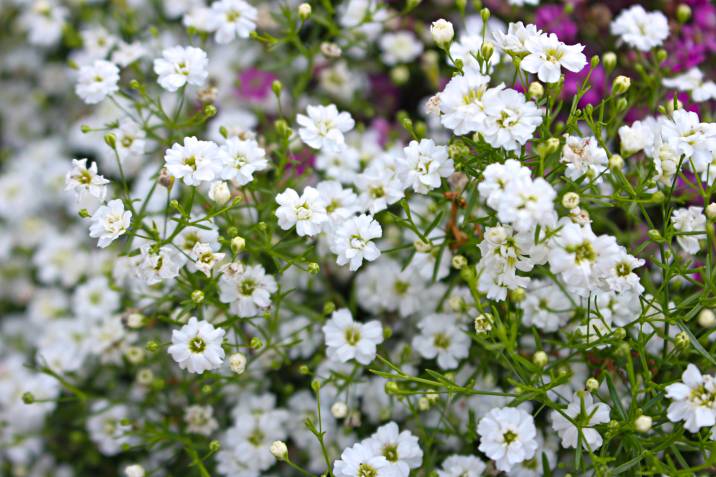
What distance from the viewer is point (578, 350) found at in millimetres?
1032

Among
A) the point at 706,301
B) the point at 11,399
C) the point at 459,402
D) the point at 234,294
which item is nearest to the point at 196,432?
the point at 234,294

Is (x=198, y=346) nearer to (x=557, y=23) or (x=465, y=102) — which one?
(x=465, y=102)

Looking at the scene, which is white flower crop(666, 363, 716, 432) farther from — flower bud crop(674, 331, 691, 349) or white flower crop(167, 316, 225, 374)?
white flower crop(167, 316, 225, 374)

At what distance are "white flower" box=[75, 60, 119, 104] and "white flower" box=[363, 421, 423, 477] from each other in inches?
27.8

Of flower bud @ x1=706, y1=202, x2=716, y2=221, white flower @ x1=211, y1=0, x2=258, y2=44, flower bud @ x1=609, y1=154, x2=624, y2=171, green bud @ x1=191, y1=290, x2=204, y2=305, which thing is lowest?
green bud @ x1=191, y1=290, x2=204, y2=305

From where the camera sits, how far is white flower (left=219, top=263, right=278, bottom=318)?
1049mm

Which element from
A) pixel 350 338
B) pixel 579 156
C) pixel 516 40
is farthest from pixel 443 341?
pixel 516 40

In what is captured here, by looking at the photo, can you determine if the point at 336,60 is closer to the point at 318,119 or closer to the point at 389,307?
the point at 318,119

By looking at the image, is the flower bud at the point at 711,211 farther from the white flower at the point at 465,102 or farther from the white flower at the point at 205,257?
the white flower at the point at 205,257

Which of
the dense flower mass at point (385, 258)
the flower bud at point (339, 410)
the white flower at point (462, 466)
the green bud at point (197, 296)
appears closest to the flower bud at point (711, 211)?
the dense flower mass at point (385, 258)

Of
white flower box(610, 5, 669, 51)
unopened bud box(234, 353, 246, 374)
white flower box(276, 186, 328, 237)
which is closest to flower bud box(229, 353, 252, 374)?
unopened bud box(234, 353, 246, 374)

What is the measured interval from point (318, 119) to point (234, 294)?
320 mm

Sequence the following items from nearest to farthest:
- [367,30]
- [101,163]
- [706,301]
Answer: [706,301], [367,30], [101,163]

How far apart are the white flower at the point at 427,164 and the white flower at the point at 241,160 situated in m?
0.22
